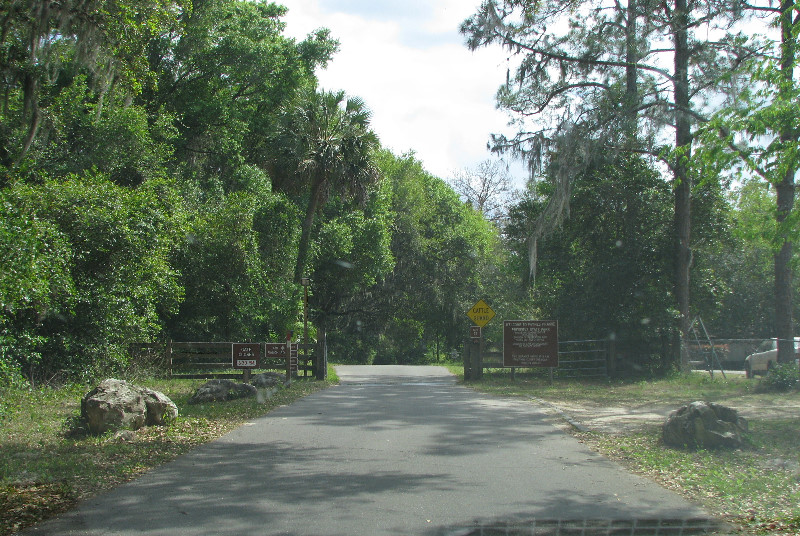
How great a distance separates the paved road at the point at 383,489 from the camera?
5.70 meters

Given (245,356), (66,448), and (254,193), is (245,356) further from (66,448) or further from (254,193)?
(254,193)

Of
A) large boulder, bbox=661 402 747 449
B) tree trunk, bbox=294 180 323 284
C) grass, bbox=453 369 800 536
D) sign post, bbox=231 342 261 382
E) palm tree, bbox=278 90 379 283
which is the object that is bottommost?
grass, bbox=453 369 800 536

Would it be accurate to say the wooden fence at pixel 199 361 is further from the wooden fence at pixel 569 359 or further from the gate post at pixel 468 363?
the wooden fence at pixel 569 359

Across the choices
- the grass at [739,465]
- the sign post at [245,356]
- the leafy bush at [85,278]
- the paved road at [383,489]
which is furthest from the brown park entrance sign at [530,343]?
the leafy bush at [85,278]

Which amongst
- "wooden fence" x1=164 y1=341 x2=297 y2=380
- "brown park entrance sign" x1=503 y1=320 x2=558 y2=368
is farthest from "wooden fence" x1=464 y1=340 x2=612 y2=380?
"wooden fence" x1=164 y1=341 x2=297 y2=380

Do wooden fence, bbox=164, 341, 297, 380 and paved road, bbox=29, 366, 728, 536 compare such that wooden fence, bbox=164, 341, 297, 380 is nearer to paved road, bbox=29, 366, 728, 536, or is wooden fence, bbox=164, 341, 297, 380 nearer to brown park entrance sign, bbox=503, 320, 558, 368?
brown park entrance sign, bbox=503, 320, 558, 368

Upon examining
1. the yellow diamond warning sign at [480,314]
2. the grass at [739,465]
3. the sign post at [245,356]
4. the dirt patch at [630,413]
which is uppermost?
the yellow diamond warning sign at [480,314]

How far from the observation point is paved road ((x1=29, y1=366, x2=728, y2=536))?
570 cm

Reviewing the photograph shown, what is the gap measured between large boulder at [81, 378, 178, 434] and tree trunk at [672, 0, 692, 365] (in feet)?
50.8

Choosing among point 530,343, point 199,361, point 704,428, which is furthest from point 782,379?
point 199,361

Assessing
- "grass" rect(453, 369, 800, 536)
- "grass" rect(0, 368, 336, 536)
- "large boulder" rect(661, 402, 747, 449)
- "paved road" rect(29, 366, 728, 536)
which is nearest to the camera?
"paved road" rect(29, 366, 728, 536)

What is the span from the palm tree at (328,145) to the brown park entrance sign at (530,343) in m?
8.27

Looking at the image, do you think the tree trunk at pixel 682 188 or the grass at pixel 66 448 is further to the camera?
the tree trunk at pixel 682 188

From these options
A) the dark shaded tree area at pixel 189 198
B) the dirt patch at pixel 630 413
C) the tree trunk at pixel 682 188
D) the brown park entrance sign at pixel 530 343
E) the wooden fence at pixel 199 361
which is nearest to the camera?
the dirt patch at pixel 630 413
